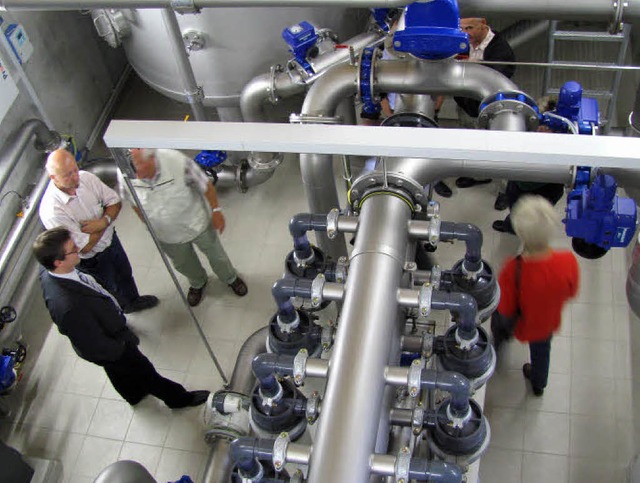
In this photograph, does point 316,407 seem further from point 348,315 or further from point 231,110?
point 231,110

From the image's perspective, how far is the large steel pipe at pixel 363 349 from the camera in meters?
1.77

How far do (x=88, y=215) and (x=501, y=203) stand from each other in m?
2.15

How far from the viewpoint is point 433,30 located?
261cm

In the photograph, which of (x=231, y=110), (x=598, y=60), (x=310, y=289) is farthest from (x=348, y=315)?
(x=598, y=60)

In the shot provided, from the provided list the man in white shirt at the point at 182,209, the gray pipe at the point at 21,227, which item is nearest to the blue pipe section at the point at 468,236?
the man in white shirt at the point at 182,209

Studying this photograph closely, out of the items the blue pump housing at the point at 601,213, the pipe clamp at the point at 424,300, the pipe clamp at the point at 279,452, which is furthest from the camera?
the blue pump housing at the point at 601,213

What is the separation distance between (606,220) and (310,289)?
114cm

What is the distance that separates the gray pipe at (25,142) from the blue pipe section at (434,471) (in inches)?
109

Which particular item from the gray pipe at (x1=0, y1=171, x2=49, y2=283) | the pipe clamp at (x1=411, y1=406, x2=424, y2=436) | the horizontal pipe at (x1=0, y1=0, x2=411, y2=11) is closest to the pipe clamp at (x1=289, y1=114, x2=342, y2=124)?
the horizontal pipe at (x1=0, y1=0, x2=411, y2=11)

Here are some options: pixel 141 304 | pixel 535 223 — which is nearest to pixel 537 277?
pixel 535 223

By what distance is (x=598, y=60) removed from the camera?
4.45 m

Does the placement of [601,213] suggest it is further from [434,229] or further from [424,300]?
[424,300]

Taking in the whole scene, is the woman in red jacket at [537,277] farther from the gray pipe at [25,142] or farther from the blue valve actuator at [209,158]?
the gray pipe at [25,142]

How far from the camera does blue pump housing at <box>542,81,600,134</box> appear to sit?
8.65 ft
